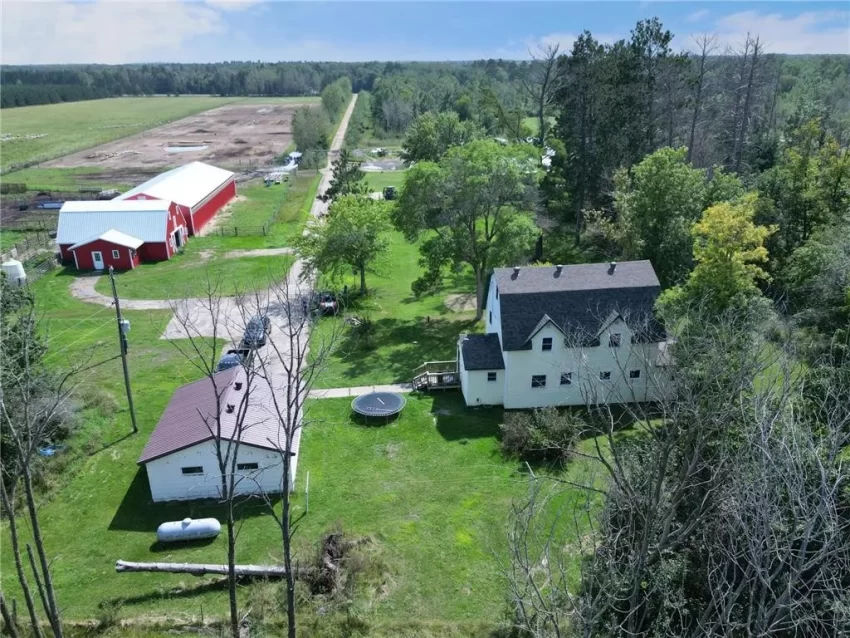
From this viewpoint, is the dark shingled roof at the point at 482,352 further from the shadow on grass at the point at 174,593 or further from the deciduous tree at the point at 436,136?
the deciduous tree at the point at 436,136

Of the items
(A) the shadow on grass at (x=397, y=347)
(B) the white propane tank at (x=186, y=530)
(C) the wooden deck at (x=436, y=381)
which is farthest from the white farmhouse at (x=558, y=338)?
(B) the white propane tank at (x=186, y=530)

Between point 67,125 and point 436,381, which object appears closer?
point 436,381

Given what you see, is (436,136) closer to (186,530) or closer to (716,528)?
(186,530)

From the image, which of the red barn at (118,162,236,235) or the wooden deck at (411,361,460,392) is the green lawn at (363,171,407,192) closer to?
the red barn at (118,162,236,235)

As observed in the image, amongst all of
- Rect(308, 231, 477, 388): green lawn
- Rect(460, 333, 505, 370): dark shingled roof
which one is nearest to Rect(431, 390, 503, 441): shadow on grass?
Rect(460, 333, 505, 370): dark shingled roof

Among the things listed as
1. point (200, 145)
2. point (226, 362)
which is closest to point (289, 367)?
point (226, 362)

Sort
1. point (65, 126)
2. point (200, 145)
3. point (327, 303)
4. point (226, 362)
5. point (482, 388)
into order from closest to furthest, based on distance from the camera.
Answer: point (482, 388)
point (226, 362)
point (327, 303)
point (200, 145)
point (65, 126)

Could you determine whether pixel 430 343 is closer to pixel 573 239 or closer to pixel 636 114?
pixel 573 239

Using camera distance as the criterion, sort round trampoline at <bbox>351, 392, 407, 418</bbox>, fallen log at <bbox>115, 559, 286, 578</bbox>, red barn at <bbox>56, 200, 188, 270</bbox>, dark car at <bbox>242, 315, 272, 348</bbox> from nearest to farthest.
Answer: dark car at <bbox>242, 315, 272, 348</bbox>, fallen log at <bbox>115, 559, 286, 578</bbox>, round trampoline at <bbox>351, 392, 407, 418</bbox>, red barn at <bbox>56, 200, 188, 270</bbox>
